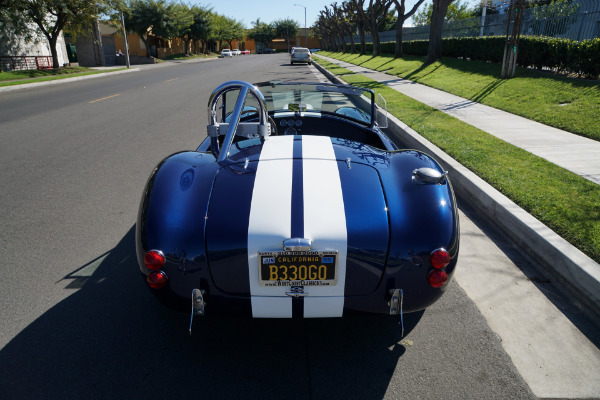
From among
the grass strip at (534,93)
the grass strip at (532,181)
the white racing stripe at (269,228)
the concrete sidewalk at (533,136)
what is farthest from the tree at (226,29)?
the white racing stripe at (269,228)

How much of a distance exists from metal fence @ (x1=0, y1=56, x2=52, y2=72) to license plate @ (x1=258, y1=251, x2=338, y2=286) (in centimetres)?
3219

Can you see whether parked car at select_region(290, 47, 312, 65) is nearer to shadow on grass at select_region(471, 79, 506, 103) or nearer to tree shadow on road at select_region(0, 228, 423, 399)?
shadow on grass at select_region(471, 79, 506, 103)

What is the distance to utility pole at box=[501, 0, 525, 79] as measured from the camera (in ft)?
40.7

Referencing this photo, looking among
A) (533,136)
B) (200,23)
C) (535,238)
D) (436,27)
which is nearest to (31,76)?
(436,27)

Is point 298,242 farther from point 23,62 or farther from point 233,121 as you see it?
point 23,62

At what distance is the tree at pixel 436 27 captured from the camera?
19.4 meters

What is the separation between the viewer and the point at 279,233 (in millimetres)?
2059

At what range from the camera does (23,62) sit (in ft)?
98.3

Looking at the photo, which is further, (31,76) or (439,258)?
(31,76)

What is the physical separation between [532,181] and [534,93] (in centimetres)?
722

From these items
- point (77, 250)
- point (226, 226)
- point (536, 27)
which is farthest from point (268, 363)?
point (536, 27)

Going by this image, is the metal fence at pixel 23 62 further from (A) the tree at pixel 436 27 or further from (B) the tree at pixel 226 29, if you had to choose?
(B) the tree at pixel 226 29

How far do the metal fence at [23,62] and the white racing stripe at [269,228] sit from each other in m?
31.9

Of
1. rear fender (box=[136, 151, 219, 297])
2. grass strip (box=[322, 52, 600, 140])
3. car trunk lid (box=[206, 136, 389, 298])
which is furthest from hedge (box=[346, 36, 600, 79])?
rear fender (box=[136, 151, 219, 297])
